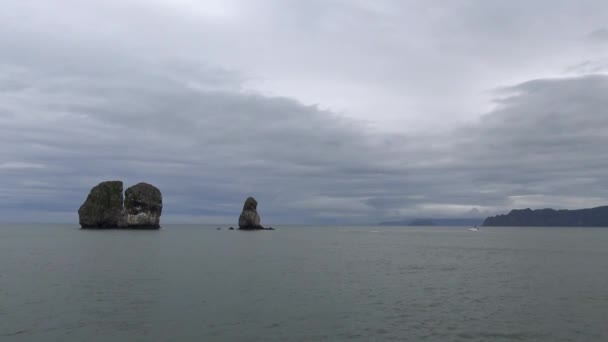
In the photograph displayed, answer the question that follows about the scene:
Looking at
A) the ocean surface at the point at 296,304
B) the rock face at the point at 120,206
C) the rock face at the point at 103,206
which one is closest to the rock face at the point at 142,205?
the rock face at the point at 120,206

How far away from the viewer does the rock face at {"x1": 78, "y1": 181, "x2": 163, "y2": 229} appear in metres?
178

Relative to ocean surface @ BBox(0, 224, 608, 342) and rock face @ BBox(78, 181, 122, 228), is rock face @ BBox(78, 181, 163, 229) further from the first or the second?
ocean surface @ BBox(0, 224, 608, 342)

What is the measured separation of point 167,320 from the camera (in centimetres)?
2908

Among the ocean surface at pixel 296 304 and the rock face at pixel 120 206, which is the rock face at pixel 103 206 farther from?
the ocean surface at pixel 296 304

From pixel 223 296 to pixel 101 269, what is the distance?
25.5 meters

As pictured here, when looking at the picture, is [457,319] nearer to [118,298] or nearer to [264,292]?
[264,292]

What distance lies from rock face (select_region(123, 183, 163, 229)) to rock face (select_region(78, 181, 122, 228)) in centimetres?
425

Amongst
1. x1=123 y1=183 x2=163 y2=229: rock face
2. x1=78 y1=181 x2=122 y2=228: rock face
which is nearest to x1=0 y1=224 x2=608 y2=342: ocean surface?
x1=123 y1=183 x2=163 y2=229: rock face

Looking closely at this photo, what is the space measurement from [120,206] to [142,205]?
8708mm

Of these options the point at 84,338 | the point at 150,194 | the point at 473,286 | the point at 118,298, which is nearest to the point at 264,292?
the point at 118,298

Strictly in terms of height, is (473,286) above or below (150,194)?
below

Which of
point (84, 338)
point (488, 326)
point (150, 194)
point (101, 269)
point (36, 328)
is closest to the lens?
point (84, 338)

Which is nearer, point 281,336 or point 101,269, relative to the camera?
point 281,336

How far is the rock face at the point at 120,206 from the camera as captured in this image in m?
178
